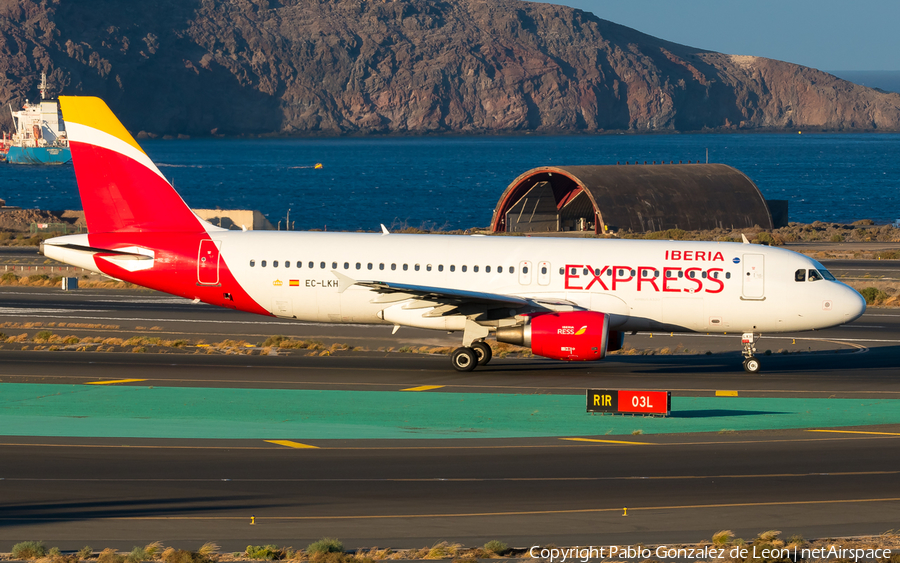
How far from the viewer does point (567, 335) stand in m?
29.9

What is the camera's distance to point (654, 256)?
32.1m

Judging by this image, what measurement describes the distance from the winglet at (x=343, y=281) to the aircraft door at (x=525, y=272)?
17.4 ft

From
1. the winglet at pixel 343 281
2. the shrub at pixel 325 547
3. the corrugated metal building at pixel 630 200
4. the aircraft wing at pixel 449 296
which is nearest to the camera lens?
the shrub at pixel 325 547

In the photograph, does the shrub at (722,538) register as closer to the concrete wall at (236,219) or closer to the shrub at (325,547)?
the shrub at (325,547)

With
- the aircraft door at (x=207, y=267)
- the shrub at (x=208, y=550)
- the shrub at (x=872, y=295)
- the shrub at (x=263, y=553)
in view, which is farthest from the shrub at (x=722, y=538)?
the shrub at (x=872, y=295)

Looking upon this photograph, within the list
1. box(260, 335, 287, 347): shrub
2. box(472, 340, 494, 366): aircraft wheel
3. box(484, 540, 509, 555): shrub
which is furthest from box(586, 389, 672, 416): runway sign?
box(260, 335, 287, 347): shrub

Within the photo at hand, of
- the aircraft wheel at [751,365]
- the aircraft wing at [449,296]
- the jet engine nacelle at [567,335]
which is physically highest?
the aircraft wing at [449,296]

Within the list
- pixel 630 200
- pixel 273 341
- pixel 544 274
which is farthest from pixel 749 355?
pixel 630 200

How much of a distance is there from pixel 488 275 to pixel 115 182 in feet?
42.0

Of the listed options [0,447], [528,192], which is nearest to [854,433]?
[0,447]

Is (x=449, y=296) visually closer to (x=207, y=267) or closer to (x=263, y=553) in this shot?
(x=207, y=267)

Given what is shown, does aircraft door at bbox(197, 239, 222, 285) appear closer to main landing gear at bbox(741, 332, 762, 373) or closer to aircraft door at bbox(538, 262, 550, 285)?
aircraft door at bbox(538, 262, 550, 285)

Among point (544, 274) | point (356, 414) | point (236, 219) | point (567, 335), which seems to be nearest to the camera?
point (356, 414)

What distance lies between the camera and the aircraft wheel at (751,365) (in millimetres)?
32875
